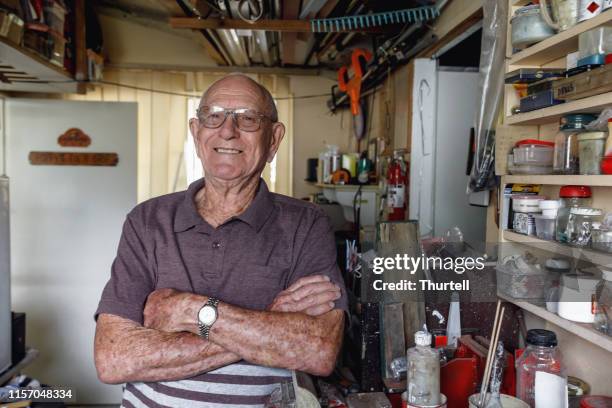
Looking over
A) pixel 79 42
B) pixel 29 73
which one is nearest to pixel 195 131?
pixel 29 73

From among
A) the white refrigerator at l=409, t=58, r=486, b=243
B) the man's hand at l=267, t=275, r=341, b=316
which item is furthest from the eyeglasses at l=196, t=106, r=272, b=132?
the white refrigerator at l=409, t=58, r=486, b=243

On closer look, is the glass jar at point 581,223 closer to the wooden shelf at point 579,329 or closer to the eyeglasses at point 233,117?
the wooden shelf at point 579,329

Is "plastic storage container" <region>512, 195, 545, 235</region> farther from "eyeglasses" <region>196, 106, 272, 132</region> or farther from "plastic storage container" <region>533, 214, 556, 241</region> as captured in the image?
"eyeglasses" <region>196, 106, 272, 132</region>

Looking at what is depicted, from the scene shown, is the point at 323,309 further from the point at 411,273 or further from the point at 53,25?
the point at 53,25

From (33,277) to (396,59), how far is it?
2960 millimetres

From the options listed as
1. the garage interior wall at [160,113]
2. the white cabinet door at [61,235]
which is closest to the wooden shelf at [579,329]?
the white cabinet door at [61,235]

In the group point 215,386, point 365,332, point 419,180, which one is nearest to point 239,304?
point 215,386

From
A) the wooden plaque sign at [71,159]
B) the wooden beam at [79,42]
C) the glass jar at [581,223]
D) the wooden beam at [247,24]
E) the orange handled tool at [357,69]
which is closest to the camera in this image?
the glass jar at [581,223]

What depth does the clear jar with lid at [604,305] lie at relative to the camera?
109cm

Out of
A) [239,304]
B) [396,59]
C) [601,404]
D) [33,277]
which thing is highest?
[396,59]

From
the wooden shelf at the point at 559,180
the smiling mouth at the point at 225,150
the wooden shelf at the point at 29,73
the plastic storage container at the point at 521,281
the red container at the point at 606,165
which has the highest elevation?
the wooden shelf at the point at 29,73

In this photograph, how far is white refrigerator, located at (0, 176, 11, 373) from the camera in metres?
2.16

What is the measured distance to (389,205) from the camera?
2945 millimetres

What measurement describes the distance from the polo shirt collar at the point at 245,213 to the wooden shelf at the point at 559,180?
2.47ft
